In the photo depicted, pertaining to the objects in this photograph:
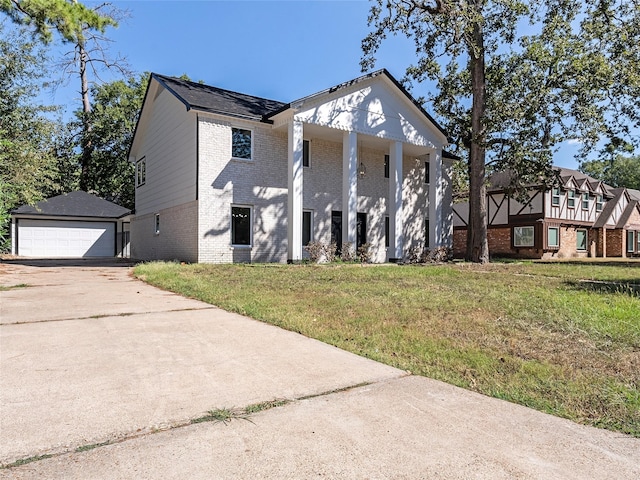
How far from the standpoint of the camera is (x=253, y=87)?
23.9 meters

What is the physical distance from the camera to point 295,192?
1444 cm

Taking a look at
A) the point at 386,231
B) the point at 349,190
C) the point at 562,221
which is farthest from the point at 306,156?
the point at 562,221

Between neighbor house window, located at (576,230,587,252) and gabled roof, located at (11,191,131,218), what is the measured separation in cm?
3118

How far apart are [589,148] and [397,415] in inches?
775

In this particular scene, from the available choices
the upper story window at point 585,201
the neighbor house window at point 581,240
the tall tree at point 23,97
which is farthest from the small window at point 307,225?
the upper story window at point 585,201

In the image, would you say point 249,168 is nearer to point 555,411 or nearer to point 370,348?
point 370,348

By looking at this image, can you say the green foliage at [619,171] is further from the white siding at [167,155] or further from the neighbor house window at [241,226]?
the white siding at [167,155]

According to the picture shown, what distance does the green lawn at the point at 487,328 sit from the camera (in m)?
2.99

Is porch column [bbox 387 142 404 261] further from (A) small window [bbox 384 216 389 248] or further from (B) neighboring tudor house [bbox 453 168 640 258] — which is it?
(B) neighboring tudor house [bbox 453 168 640 258]

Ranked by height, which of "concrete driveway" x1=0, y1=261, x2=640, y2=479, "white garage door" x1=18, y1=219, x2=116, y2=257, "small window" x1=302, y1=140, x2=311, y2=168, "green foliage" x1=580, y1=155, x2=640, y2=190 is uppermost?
"green foliage" x1=580, y1=155, x2=640, y2=190

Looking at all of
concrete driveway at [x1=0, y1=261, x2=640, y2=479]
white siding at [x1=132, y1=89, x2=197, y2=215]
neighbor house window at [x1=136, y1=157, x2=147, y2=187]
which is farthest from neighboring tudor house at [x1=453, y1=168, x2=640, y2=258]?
concrete driveway at [x1=0, y1=261, x2=640, y2=479]

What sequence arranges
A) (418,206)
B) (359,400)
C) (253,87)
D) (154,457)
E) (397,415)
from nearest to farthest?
(154,457) → (397,415) → (359,400) → (418,206) → (253,87)

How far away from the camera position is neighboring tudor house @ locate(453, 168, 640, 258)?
88.5ft

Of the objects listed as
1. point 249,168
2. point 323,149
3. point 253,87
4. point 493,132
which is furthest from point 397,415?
point 253,87
